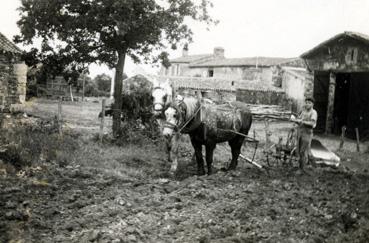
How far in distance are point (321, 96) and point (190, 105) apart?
16630 mm

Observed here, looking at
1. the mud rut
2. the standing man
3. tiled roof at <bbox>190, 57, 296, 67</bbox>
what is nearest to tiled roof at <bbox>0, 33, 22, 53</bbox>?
the mud rut

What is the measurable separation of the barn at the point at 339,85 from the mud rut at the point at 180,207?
13.8m

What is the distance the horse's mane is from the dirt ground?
4.64 feet

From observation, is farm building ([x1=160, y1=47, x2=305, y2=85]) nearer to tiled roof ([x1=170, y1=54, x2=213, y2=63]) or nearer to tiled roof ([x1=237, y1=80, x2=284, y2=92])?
tiled roof ([x1=170, y1=54, x2=213, y2=63])

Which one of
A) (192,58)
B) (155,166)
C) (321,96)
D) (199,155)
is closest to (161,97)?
(199,155)

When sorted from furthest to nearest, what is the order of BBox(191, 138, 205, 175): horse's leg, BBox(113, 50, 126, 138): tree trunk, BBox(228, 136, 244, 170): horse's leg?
BBox(113, 50, 126, 138): tree trunk
BBox(228, 136, 244, 170): horse's leg
BBox(191, 138, 205, 175): horse's leg

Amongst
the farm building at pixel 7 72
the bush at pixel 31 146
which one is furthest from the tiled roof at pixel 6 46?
the bush at pixel 31 146

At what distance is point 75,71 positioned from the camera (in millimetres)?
13570

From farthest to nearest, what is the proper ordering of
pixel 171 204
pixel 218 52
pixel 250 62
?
1. pixel 218 52
2. pixel 250 62
3. pixel 171 204

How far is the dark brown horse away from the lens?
848 centimetres

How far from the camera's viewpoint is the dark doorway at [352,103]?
22.7m

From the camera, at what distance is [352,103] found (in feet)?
77.2

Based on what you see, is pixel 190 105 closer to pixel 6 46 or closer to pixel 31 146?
pixel 31 146

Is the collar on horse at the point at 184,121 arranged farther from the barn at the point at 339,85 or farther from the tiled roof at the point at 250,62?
the tiled roof at the point at 250,62
